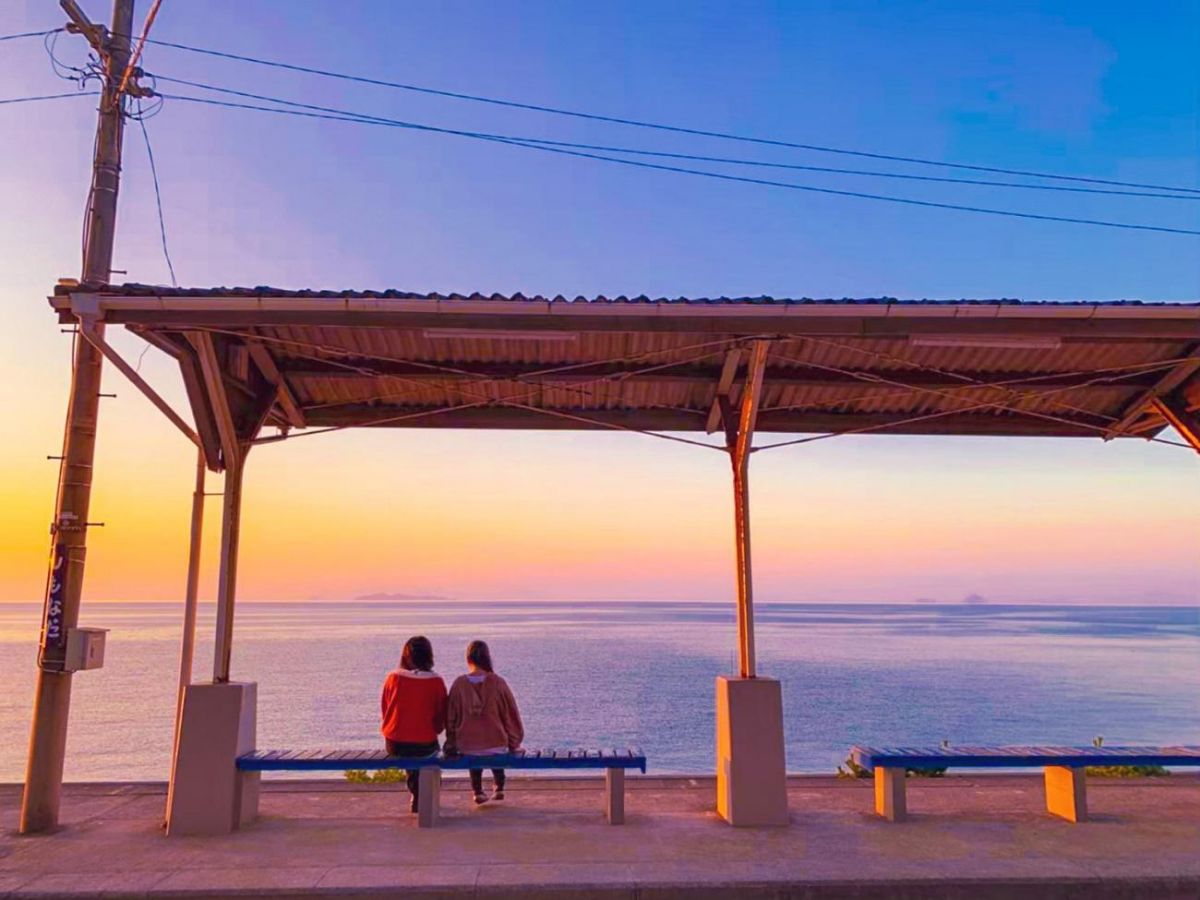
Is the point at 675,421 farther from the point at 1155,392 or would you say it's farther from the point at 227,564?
the point at 1155,392

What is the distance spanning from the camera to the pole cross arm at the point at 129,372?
6.86m

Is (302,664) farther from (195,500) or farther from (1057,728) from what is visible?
(195,500)

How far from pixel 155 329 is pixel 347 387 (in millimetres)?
1995

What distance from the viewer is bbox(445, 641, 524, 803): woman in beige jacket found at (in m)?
7.64

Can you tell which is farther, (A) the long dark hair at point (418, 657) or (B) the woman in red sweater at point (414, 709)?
(A) the long dark hair at point (418, 657)

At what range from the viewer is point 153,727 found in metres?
34.2

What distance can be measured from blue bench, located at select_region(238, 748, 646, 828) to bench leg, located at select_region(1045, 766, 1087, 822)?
3236 mm

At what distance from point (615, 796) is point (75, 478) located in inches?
190

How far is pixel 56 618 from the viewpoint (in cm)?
740

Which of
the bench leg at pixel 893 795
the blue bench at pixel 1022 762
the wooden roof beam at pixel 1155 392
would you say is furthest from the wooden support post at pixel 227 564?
the wooden roof beam at pixel 1155 392

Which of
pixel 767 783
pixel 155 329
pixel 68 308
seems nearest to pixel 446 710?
pixel 767 783

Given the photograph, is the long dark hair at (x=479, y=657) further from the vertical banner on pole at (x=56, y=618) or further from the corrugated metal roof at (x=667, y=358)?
the vertical banner on pole at (x=56, y=618)

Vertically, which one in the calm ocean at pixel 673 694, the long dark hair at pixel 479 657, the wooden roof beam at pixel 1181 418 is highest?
the wooden roof beam at pixel 1181 418

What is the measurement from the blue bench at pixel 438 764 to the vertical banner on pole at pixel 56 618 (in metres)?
1.59
